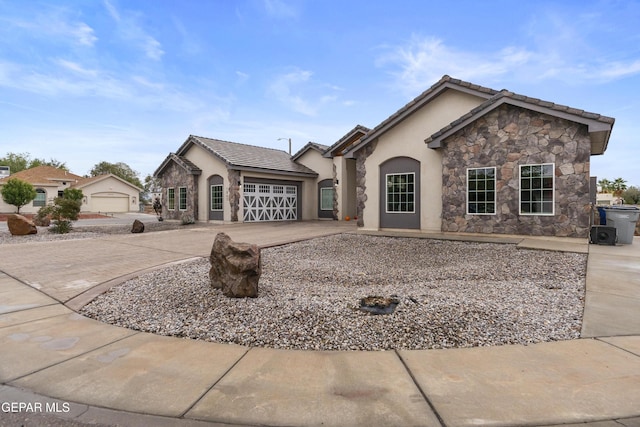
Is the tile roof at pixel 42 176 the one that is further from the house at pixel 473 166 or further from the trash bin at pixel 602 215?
the trash bin at pixel 602 215

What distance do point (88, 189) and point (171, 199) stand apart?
25170 mm

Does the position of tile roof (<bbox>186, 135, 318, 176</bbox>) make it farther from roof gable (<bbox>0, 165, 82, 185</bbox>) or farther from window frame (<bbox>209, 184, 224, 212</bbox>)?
roof gable (<bbox>0, 165, 82, 185</bbox>)

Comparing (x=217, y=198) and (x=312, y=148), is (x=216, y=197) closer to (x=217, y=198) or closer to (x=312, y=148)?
(x=217, y=198)

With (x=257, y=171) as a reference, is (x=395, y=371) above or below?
below

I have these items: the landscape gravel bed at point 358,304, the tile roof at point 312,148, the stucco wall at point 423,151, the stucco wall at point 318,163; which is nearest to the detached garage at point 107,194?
the tile roof at point 312,148

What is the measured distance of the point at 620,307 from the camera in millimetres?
4438

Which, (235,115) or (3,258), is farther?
(235,115)

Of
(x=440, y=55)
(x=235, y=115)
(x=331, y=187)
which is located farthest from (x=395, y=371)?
(x=235, y=115)

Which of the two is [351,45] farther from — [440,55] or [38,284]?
[38,284]

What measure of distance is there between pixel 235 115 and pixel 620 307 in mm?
23552

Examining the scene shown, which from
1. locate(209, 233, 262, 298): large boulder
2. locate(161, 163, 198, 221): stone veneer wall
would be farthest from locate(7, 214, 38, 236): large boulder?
locate(209, 233, 262, 298): large boulder

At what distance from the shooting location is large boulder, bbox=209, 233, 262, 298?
190 inches

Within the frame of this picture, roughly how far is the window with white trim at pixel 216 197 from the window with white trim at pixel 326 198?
7068mm

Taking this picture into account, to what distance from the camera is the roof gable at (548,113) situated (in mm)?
8969
